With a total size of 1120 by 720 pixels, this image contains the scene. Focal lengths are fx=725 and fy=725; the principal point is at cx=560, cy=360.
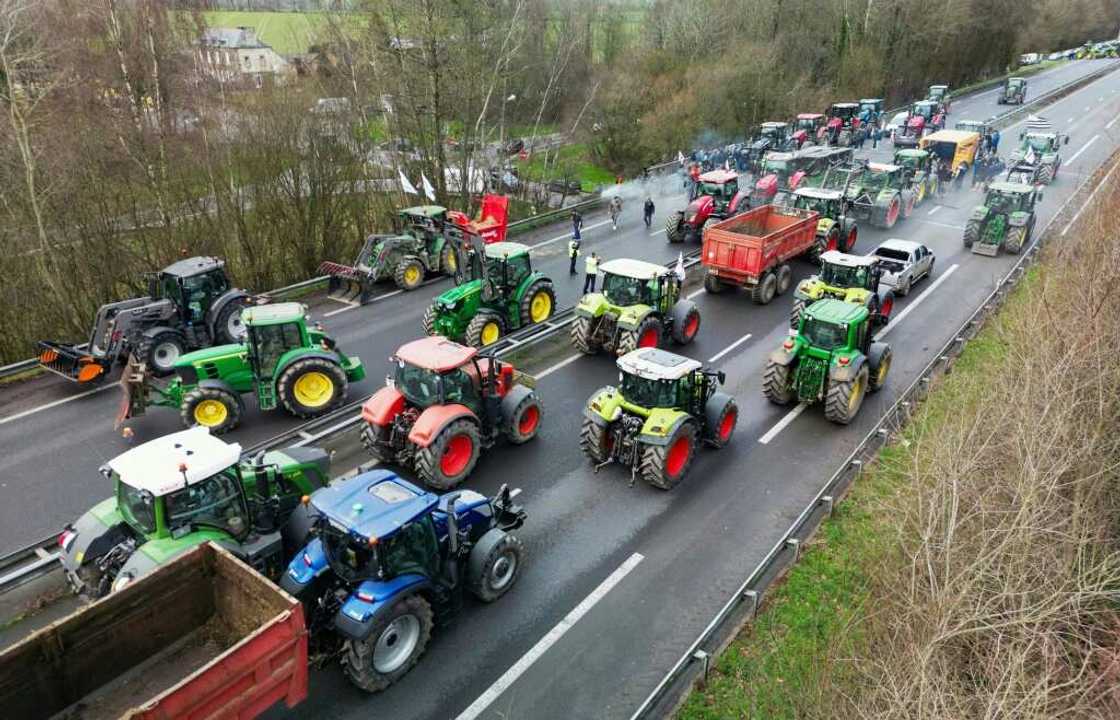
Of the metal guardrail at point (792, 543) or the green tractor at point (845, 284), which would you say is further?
the green tractor at point (845, 284)

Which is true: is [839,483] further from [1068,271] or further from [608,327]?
[1068,271]

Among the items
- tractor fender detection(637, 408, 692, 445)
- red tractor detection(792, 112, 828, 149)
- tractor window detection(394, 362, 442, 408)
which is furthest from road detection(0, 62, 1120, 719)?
red tractor detection(792, 112, 828, 149)

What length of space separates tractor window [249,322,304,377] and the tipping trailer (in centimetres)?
650

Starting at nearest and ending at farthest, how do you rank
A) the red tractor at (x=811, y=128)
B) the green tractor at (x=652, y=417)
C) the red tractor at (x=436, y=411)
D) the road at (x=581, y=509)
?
the road at (x=581, y=509) < the red tractor at (x=436, y=411) < the green tractor at (x=652, y=417) < the red tractor at (x=811, y=128)

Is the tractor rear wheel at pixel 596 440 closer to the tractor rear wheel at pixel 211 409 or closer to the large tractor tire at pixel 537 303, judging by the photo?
the large tractor tire at pixel 537 303

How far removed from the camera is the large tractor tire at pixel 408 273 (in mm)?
21516

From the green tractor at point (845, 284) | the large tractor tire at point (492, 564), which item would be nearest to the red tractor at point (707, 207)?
the green tractor at point (845, 284)

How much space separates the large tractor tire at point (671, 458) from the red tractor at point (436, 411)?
112 inches

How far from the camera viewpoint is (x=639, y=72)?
42000 millimetres

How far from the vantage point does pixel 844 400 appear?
13703mm

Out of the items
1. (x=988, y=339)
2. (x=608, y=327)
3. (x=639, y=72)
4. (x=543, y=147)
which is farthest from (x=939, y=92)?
(x=608, y=327)

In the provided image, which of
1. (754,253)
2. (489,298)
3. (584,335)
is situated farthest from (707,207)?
(489,298)

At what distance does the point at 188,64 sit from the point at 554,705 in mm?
23368

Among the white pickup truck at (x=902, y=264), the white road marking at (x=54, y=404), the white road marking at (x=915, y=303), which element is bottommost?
the white road marking at (x=915, y=303)
